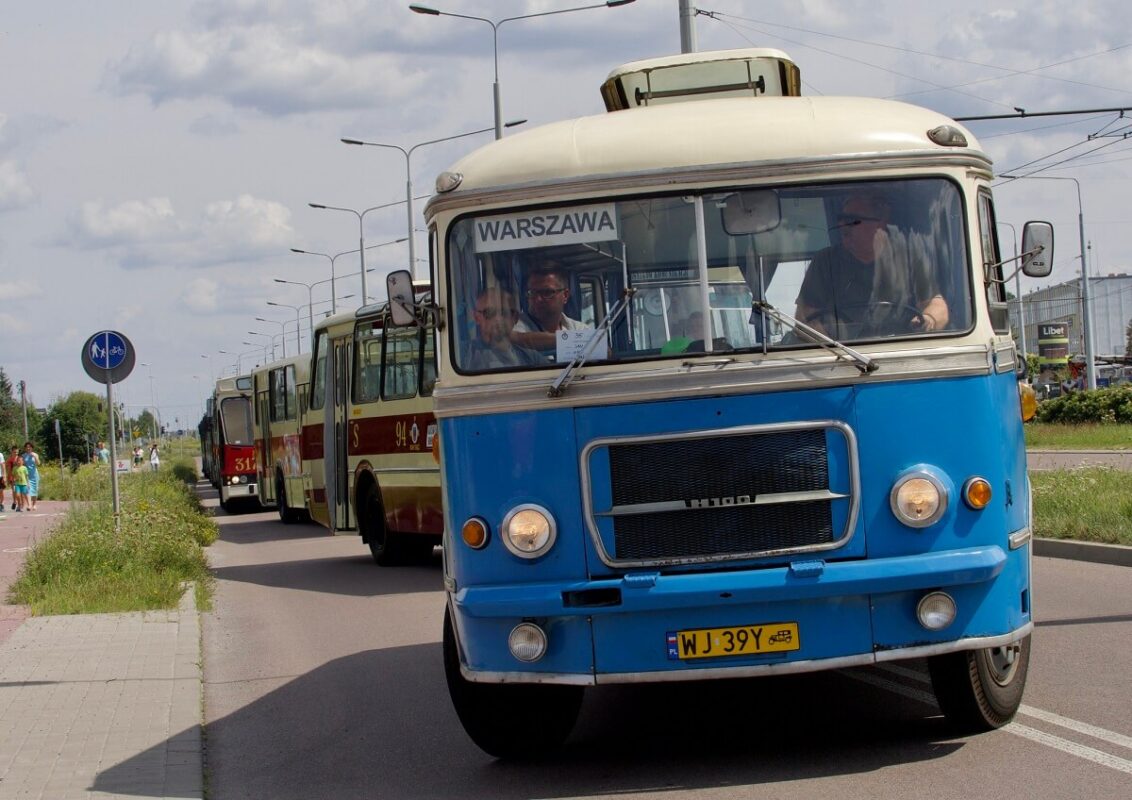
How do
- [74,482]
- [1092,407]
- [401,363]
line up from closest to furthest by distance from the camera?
1. [401,363]
2. [1092,407]
3. [74,482]

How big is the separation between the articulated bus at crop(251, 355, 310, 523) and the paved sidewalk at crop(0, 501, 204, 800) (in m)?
14.0

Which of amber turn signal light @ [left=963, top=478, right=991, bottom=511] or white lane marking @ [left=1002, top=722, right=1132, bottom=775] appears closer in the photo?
white lane marking @ [left=1002, top=722, right=1132, bottom=775]

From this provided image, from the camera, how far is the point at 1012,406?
23.2ft

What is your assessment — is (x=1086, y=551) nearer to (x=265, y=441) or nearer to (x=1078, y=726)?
(x=1078, y=726)

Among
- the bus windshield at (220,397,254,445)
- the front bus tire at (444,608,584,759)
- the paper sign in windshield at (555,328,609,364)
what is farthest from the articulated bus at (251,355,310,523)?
the paper sign in windshield at (555,328,609,364)

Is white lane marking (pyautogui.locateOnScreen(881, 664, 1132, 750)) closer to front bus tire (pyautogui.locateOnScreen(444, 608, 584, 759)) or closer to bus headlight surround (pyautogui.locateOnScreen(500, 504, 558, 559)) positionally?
front bus tire (pyautogui.locateOnScreen(444, 608, 584, 759))

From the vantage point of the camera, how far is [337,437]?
772 inches

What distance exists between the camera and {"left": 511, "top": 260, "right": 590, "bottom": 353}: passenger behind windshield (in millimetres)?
6820

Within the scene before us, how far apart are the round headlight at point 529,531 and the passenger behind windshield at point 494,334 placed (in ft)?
2.30

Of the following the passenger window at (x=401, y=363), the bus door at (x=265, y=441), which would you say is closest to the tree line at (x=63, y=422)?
the bus door at (x=265, y=441)

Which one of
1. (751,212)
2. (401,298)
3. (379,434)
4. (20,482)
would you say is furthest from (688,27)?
(20,482)

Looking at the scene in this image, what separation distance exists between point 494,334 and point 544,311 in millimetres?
282

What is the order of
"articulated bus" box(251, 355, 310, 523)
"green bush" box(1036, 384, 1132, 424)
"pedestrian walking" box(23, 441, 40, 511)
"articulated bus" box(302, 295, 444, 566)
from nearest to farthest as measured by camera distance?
1. "articulated bus" box(302, 295, 444, 566)
2. "articulated bus" box(251, 355, 310, 523)
3. "green bush" box(1036, 384, 1132, 424)
4. "pedestrian walking" box(23, 441, 40, 511)

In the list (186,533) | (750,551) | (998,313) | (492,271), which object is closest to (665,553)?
(750,551)
